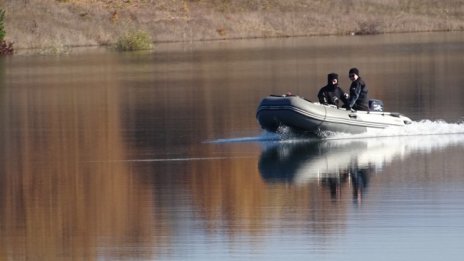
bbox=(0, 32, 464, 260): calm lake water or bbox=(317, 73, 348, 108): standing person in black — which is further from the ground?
bbox=(317, 73, 348, 108): standing person in black

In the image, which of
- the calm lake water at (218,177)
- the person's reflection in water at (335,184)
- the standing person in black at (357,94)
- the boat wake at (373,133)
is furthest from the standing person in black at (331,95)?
the person's reflection in water at (335,184)

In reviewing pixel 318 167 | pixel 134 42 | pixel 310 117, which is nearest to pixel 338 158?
pixel 318 167

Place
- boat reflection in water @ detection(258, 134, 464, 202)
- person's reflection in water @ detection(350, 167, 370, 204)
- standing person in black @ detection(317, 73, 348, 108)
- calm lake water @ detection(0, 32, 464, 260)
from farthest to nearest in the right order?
1. standing person in black @ detection(317, 73, 348, 108)
2. boat reflection in water @ detection(258, 134, 464, 202)
3. person's reflection in water @ detection(350, 167, 370, 204)
4. calm lake water @ detection(0, 32, 464, 260)

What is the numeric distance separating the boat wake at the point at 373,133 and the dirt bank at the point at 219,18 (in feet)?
167

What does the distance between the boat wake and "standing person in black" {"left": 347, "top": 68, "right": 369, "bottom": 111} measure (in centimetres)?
56

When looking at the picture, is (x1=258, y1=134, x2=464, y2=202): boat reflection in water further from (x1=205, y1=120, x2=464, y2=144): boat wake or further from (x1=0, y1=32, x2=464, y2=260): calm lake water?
(x1=205, y1=120, x2=464, y2=144): boat wake

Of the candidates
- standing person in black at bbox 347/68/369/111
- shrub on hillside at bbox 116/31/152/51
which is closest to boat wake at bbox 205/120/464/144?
standing person in black at bbox 347/68/369/111

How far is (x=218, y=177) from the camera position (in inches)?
822

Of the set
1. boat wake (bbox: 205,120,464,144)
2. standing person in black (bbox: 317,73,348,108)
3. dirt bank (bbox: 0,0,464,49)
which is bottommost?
boat wake (bbox: 205,120,464,144)

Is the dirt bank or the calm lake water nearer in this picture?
the calm lake water

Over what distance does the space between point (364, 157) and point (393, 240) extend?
316 inches

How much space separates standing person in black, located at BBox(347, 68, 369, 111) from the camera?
25.5m

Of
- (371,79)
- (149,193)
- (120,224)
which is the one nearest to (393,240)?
(120,224)

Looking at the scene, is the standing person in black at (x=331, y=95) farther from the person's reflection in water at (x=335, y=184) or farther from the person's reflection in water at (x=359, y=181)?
the person's reflection in water at (x=335, y=184)
